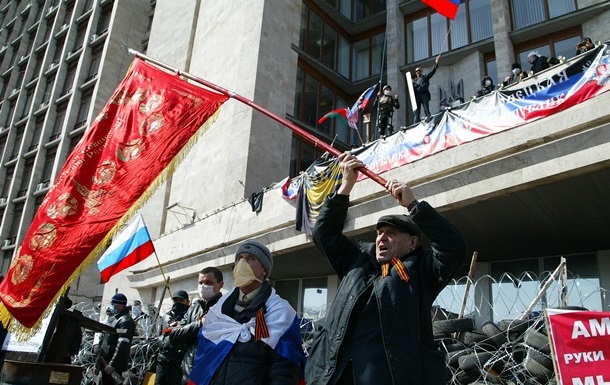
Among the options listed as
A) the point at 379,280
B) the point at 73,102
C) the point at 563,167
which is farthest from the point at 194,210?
the point at 73,102

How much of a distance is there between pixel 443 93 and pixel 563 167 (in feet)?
41.9

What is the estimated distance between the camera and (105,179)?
6234 millimetres

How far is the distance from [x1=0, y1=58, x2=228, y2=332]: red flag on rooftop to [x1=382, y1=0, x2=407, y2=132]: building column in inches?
640

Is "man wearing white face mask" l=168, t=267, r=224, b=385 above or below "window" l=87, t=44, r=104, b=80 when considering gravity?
below

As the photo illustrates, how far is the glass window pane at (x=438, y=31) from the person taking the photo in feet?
72.1

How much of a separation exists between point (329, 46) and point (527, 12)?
31.4 ft

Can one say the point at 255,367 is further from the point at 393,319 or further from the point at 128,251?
the point at 128,251

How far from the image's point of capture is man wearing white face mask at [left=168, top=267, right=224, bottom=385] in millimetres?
4816

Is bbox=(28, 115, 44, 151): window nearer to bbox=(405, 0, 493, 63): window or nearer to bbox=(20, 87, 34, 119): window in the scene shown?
bbox=(20, 87, 34, 119): window

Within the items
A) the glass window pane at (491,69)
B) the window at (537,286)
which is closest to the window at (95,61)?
the glass window pane at (491,69)

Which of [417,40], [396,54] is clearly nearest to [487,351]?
[396,54]

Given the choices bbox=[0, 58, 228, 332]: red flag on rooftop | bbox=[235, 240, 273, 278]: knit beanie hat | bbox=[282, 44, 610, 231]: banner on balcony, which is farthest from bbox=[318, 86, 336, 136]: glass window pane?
bbox=[235, 240, 273, 278]: knit beanie hat

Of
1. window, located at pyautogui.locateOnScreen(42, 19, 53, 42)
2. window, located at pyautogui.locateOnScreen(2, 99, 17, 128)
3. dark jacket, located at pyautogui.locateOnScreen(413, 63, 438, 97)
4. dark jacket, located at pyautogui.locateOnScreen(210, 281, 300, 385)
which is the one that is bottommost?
dark jacket, located at pyautogui.locateOnScreen(210, 281, 300, 385)

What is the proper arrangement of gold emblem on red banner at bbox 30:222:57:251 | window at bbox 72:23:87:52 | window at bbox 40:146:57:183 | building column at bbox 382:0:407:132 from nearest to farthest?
gold emblem on red banner at bbox 30:222:57:251 → building column at bbox 382:0:407:132 → window at bbox 40:146:57:183 → window at bbox 72:23:87:52
